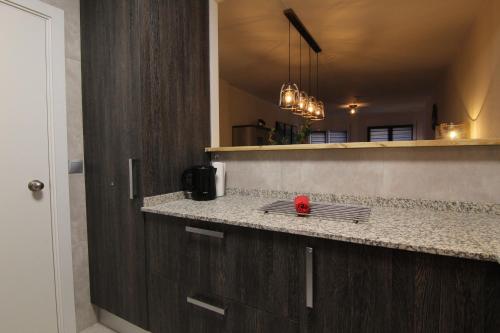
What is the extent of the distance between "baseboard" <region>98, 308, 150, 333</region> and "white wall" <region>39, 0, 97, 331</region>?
0.08 metres

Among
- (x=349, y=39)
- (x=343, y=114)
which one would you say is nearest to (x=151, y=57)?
(x=349, y=39)

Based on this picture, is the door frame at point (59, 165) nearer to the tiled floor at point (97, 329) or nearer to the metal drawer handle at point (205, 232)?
the tiled floor at point (97, 329)

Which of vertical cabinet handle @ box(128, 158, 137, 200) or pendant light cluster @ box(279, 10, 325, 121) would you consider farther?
pendant light cluster @ box(279, 10, 325, 121)

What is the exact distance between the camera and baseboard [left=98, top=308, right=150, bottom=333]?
1584mm

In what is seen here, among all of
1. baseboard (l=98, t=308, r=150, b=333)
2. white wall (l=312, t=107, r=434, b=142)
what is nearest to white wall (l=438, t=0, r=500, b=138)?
baseboard (l=98, t=308, r=150, b=333)

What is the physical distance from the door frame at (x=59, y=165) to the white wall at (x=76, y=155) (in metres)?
0.03

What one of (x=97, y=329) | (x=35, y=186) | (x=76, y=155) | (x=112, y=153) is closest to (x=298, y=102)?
(x=112, y=153)

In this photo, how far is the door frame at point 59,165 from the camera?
1479 mm

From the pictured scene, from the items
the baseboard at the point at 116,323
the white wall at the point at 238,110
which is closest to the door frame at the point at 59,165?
the baseboard at the point at 116,323

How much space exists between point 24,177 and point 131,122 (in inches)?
24.8

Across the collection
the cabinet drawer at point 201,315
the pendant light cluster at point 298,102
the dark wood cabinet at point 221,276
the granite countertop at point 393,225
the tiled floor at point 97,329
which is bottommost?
the tiled floor at point 97,329

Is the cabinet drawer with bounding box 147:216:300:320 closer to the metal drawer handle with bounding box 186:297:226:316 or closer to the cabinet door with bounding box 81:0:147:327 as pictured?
the metal drawer handle with bounding box 186:297:226:316

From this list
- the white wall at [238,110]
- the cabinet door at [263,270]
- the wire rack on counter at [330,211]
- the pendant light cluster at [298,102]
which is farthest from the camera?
the white wall at [238,110]

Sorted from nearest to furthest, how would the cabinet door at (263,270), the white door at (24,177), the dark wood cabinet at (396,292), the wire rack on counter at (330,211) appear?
the dark wood cabinet at (396,292), the cabinet door at (263,270), the wire rack on counter at (330,211), the white door at (24,177)
